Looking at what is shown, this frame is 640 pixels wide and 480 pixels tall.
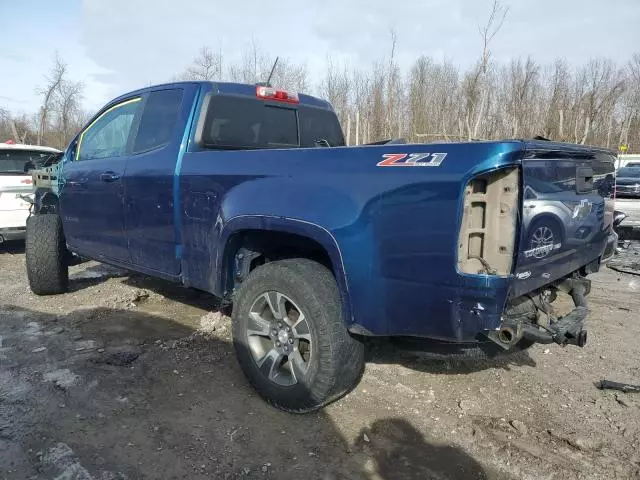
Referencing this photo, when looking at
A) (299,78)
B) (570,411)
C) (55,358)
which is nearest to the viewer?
(570,411)

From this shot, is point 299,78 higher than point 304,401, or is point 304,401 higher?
point 299,78

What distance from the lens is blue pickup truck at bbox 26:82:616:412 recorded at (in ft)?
7.37

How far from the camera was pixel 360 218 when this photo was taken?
97.3 inches

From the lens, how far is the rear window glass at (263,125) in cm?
375

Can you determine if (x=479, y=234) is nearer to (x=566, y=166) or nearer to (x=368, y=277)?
(x=368, y=277)

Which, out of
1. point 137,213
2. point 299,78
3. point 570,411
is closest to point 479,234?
point 570,411

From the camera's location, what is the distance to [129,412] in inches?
121

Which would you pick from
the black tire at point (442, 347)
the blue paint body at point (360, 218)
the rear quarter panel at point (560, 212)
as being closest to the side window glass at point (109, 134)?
Result: the blue paint body at point (360, 218)

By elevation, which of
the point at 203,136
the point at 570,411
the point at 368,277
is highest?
the point at 203,136

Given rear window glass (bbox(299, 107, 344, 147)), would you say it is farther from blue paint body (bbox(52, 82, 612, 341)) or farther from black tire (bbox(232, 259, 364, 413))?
black tire (bbox(232, 259, 364, 413))

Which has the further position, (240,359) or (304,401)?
(240,359)

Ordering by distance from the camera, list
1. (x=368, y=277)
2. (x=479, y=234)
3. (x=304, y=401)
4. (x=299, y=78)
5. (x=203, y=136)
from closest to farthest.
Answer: (x=479, y=234) → (x=368, y=277) → (x=304, y=401) → (x=203, y=136) → (x=299, y=78)

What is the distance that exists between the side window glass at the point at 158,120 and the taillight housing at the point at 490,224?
2445 mm

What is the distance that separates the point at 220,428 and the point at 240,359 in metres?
0.49
